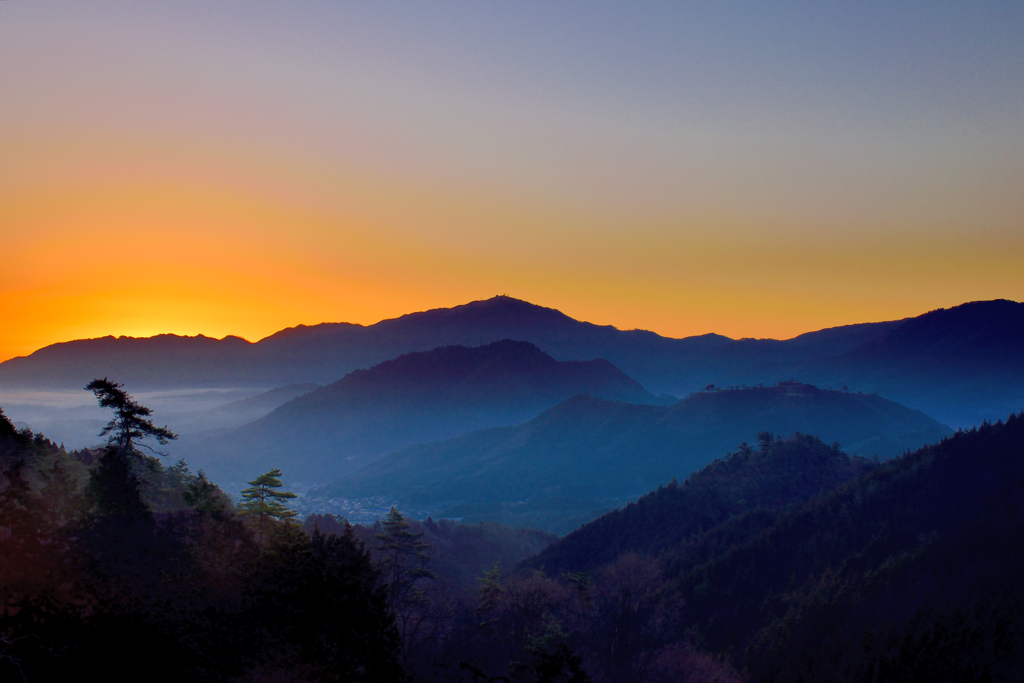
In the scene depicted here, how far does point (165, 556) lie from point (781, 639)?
5735cm

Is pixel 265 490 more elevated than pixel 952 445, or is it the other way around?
pixel 265 490

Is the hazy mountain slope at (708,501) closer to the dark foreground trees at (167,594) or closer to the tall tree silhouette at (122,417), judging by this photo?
the tall tree silhouette at (122,417)

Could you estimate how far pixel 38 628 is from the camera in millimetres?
20953

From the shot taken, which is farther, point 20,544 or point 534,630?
point 534,630

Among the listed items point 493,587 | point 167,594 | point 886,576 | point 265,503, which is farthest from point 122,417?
point 886,576

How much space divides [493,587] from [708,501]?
3392 inches

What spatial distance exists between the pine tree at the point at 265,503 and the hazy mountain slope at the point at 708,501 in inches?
3108

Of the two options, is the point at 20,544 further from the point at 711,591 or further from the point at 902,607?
the point at 711,591

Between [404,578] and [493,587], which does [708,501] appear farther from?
[404,578]

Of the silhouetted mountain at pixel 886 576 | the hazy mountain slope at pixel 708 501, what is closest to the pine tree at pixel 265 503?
the silhouetted mountain at pixel 886 576

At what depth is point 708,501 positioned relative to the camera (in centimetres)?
12469

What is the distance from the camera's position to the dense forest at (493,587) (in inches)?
934

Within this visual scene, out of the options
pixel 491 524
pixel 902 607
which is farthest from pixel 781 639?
pixel 491 524

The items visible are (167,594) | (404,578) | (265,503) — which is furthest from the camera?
(404,578)
